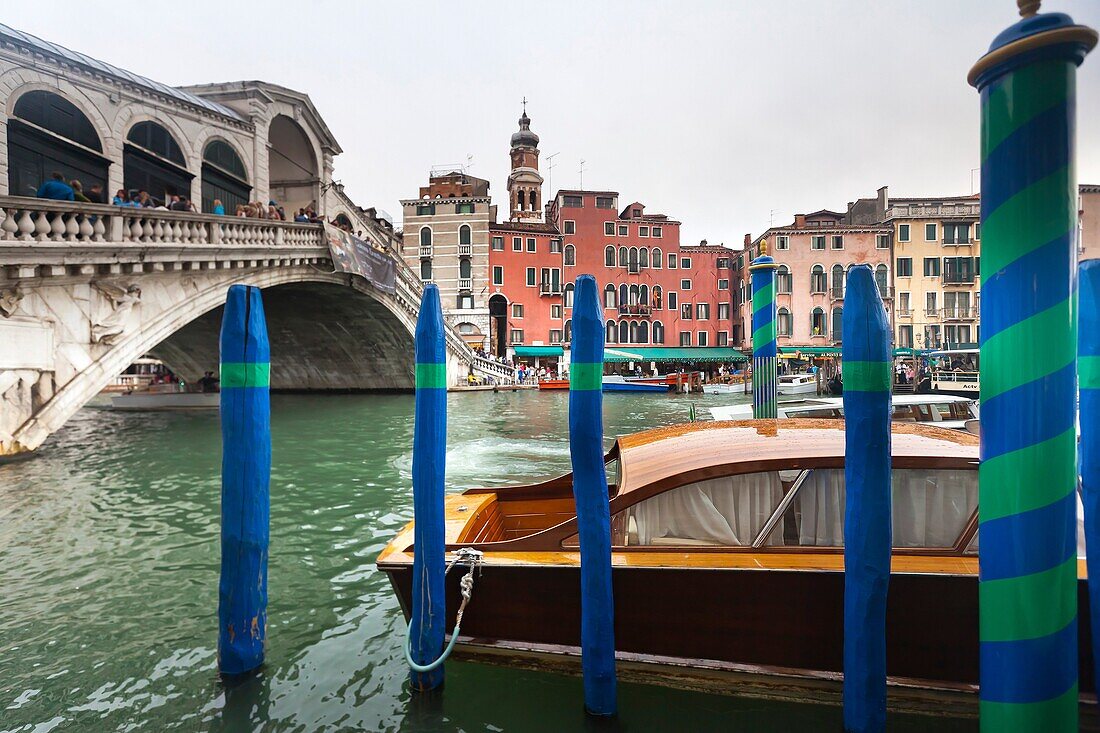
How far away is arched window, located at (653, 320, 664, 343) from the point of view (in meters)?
37.8

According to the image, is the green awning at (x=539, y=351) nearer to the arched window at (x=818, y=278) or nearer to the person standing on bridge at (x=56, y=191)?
the arched window at (x=818, y=278)

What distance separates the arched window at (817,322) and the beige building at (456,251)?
17873 millimetres

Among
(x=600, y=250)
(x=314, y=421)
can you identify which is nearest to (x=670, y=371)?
(x=600, y=250)

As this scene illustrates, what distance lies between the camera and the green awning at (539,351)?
116 ft

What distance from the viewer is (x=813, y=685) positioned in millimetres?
3074

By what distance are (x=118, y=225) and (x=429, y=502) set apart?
9454 mm

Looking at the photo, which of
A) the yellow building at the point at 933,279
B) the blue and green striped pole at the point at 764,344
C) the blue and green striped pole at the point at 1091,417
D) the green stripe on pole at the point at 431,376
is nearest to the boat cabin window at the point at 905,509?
the blue and green striped pole at the point at 1091,417

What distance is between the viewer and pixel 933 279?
3247cm

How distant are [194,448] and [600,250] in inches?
1131

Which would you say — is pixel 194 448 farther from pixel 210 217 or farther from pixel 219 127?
pixel 219 127

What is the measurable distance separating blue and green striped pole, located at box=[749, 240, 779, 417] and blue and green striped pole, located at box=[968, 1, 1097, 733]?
6.20 metres

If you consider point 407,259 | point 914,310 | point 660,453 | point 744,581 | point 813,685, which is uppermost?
point 407,259

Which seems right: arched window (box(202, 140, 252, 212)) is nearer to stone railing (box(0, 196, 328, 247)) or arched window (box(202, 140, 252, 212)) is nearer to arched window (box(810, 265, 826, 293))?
stone railing (box(0, 196, 328, 247))

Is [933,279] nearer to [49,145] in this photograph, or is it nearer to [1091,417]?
[1091,417]
